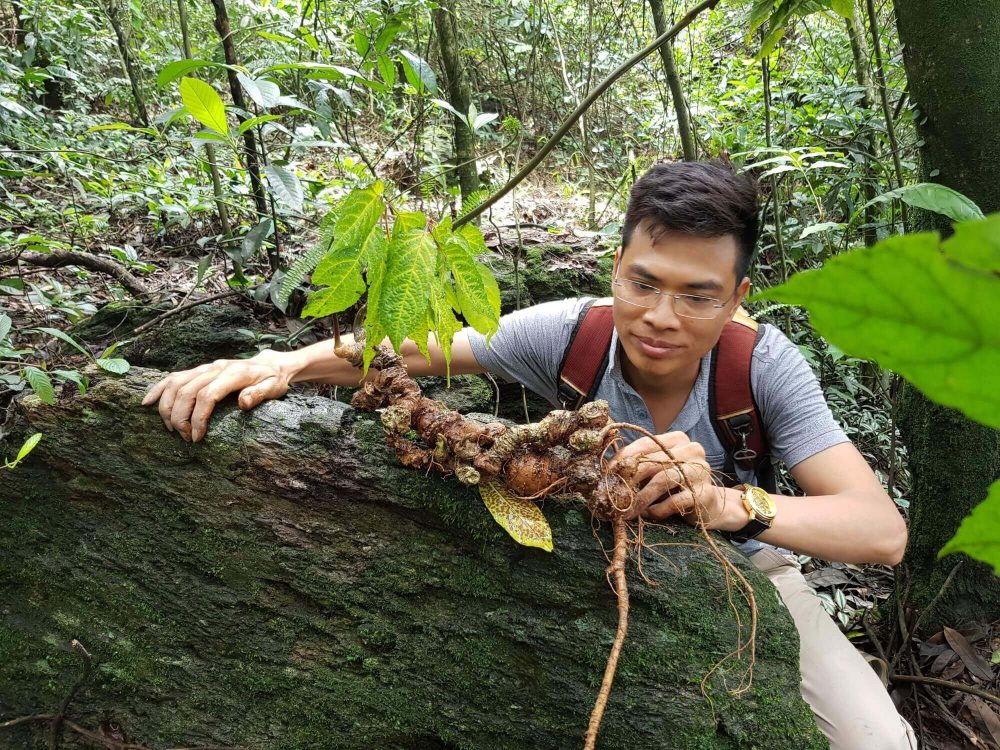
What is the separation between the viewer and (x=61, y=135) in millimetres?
5902

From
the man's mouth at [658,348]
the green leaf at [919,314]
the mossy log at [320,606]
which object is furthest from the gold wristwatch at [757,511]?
the green leaf at [919,314]

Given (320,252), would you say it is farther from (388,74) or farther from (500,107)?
(500,107)

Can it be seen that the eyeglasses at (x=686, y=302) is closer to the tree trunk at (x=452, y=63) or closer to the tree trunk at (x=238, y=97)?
the tree trunk at (x=238, y=97)

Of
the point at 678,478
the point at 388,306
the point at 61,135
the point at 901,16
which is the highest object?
the point at 61,135

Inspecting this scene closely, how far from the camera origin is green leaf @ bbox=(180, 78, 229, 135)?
205 cm

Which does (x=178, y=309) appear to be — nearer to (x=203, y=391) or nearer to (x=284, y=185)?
(x=284, y=185)

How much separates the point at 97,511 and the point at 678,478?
75.8 inches

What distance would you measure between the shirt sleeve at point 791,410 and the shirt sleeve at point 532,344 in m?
0.78

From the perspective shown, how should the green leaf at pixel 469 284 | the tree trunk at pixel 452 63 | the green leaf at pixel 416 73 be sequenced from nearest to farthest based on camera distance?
the green leaf at pixel 469 284
the green leaf at pixel 416 73
the tree trunk at pixel 452 63

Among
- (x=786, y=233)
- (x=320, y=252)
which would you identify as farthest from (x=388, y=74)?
(x=786, y=233)

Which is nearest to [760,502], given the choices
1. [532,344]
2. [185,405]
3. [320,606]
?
[532,344]

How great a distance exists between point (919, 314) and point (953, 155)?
2690mm

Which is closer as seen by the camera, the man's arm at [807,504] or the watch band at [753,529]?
the man's arm at [807,504]

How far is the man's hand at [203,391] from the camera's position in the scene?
2023 millimetres
